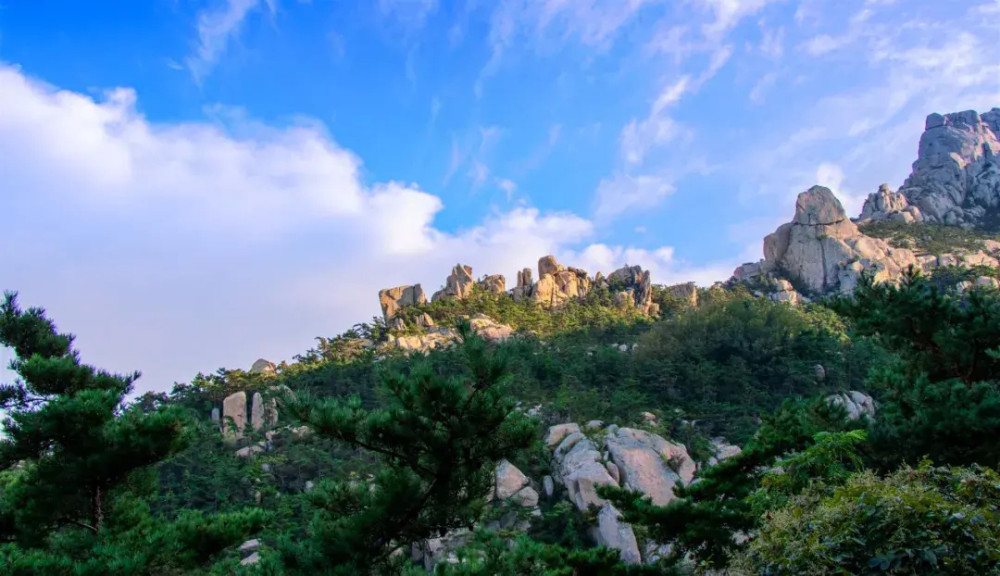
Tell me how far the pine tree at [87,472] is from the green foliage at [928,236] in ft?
149

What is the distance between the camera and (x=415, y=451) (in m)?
5.29

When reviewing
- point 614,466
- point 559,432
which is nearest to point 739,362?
point 559,432

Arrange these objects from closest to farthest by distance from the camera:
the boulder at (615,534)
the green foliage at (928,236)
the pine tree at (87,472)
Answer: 1. the pine tree at (87,472)
2. the boulder at (615,534)
3. the green foliage at (928,236)

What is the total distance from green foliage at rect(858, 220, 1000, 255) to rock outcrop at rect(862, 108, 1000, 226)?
2.12m

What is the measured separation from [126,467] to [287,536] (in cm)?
235

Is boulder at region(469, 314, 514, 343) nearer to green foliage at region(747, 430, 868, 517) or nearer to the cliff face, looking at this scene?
the cliff face

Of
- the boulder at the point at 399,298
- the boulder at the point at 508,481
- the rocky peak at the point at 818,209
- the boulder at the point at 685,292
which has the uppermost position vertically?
the rocky peak at the point at 818,209

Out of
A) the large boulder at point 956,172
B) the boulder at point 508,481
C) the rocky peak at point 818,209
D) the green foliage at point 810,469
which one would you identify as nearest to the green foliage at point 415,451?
the green foliage at point 810,469

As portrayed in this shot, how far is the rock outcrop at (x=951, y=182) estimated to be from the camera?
4606 centimetres

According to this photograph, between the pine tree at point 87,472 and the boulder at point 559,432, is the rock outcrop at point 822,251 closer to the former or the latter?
the boulder at point 559,432

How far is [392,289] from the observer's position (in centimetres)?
3875

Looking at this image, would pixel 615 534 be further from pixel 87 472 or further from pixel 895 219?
pixel 895 219

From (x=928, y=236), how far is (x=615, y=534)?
3964 cm

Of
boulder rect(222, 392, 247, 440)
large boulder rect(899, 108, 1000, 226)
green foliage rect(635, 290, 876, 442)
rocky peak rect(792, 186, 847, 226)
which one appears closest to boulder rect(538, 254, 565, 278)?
green foliage rect(635, 290, 876, 442)
